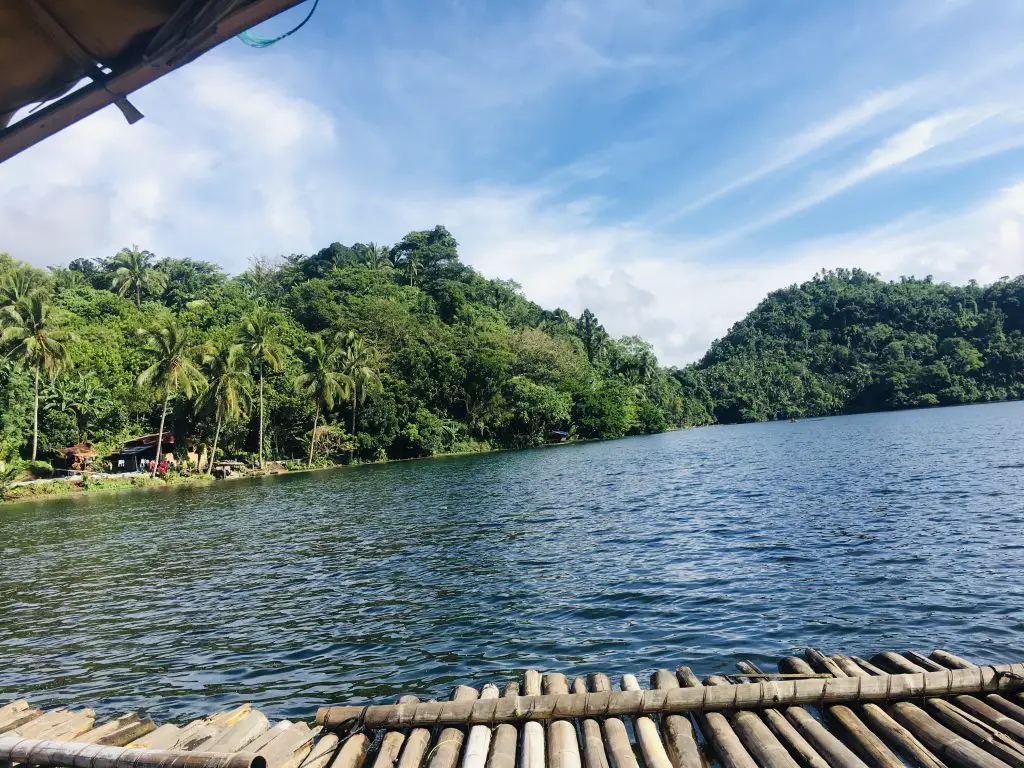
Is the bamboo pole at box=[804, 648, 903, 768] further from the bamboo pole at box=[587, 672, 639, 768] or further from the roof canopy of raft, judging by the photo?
the roof canopy of raft

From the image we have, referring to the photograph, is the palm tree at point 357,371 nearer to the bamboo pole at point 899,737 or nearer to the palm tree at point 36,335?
the palm tree at point 36,335

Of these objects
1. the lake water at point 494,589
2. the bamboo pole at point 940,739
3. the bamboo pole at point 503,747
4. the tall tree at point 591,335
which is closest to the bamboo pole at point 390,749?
the bamboo pole at point 503,747

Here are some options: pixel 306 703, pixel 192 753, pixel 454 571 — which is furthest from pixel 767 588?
pixel 192 753

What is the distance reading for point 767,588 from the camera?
44.6 ft

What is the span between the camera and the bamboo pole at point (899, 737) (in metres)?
5.73

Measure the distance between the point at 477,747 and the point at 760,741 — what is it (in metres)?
2.79

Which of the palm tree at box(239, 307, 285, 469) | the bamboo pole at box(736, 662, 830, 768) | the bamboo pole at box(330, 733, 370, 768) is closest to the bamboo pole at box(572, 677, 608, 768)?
the bamboo pole at box(736, 662, 830, 768)

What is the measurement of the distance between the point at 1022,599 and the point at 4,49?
1591 centimetres

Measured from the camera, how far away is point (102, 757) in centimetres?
554

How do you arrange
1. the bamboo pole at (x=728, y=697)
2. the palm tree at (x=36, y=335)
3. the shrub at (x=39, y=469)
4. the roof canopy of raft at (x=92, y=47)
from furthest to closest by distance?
1. the shrub at (x=39, y=469)
2. the palm tree at (x=36, y=335)
3. the bamboo pole at (x=728, y=697)
4. the roof canopy of raft at (x=92, y=47)

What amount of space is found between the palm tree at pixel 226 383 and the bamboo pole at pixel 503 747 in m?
57.0

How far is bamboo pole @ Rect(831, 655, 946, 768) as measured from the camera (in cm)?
573

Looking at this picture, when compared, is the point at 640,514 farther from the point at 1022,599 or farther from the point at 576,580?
the point at 1022,599

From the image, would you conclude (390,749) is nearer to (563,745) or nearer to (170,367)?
(563,745)
